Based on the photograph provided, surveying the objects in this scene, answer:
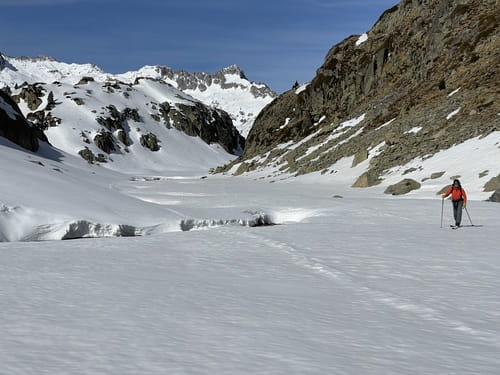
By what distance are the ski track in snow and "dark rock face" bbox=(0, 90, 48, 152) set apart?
309ft

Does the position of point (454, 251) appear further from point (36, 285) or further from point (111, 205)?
point (111, 205)

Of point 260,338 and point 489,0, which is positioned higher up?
point 489,0

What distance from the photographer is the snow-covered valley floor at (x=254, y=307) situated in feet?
17.5

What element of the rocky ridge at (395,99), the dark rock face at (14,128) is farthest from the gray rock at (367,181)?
the dark rock face at (14,128)

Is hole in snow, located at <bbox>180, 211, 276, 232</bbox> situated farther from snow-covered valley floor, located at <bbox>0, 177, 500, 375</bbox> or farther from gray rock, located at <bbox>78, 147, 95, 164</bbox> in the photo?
gray rock, located at <bbox>78, 147, 95, 164</bbox>

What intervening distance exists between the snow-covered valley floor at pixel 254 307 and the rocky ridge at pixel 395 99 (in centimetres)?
3162

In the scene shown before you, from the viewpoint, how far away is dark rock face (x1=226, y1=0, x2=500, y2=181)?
49.2 metres

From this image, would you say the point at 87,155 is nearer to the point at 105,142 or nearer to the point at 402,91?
the point at 105,142

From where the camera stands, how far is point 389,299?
8914 mm

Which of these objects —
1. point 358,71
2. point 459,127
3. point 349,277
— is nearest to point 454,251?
point 349,277

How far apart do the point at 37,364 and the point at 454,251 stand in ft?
41.7

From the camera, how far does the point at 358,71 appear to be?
8900cm

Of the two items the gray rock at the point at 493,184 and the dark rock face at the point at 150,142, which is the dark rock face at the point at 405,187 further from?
the dark rock face at the point at 150,142

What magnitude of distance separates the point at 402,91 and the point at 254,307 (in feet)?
227
